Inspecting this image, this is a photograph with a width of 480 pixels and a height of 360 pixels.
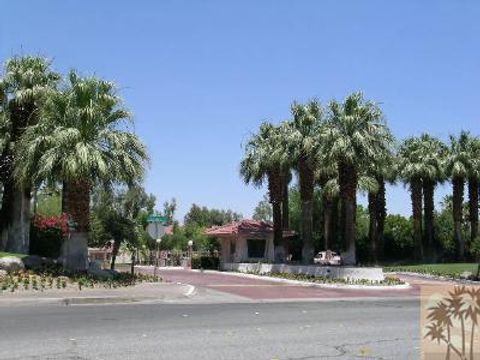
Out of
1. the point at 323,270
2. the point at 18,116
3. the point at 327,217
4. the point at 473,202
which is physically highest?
the point at 18,116

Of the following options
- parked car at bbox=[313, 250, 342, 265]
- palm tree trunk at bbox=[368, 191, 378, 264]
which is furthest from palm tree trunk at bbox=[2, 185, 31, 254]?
palm tree trunk at bbox=[368, 191, 378, 264]

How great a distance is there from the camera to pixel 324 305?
19797 mm

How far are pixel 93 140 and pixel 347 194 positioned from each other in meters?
14.2

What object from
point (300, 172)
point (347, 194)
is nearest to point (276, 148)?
point (300, 172)

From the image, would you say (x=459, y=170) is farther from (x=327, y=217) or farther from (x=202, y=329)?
(x=202, y=329)

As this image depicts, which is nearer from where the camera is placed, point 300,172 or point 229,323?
point 229,323

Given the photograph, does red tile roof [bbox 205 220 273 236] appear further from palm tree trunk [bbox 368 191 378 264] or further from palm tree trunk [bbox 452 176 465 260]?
palm tree trunk [bbox 452 176 465 260]

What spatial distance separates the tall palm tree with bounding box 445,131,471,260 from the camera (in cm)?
5219

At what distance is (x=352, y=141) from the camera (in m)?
32.6

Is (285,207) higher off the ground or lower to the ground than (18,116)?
lower

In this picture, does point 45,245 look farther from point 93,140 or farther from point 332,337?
point 332,337

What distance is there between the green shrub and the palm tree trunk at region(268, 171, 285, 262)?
6.29m

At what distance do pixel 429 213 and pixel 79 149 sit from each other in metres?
37.3

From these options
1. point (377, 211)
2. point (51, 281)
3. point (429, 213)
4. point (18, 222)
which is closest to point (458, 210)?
point (429, 213)
